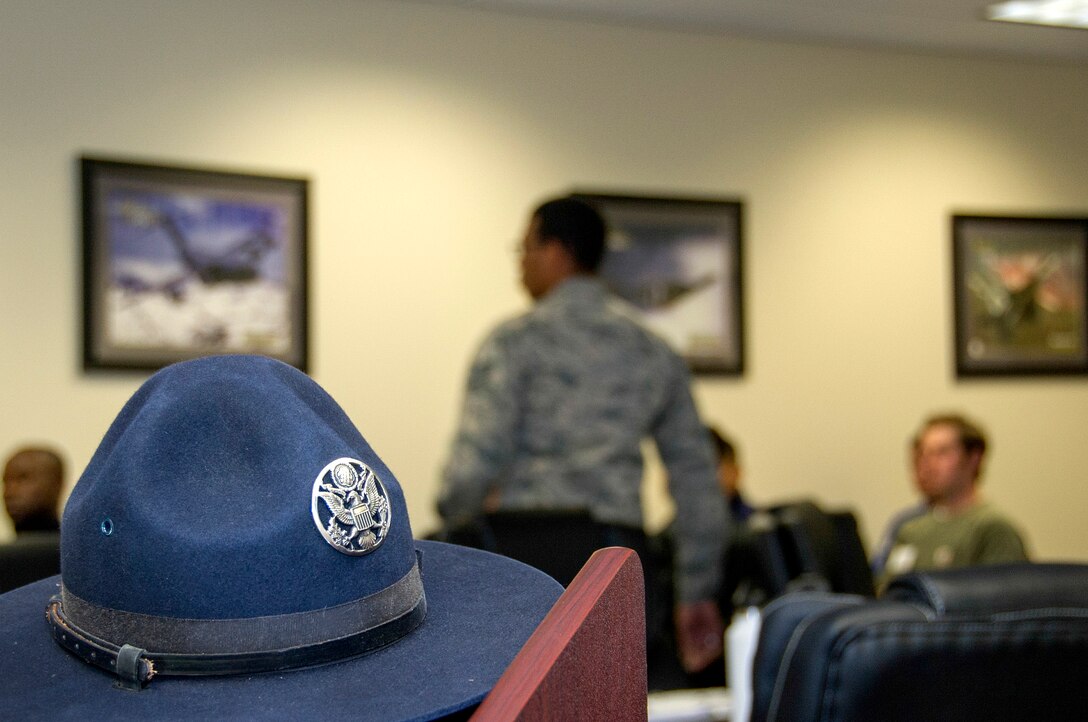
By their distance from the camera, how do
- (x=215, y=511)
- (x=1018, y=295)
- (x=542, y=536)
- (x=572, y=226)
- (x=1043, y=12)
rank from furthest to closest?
(x=1018, y=295) < (x=1043, y=12) < (x=572, y=226) < (x=542, y=536) < (x=215, y=511)

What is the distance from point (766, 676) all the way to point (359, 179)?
11.3ft

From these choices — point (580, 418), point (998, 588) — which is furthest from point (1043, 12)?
point (998, 588)

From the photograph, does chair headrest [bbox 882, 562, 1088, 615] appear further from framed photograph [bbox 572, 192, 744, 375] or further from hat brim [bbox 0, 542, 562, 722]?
framed photograph [bbox 572, 192, 744, 375]

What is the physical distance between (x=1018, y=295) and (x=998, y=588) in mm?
4584

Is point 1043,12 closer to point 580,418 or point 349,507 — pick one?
point 580,418

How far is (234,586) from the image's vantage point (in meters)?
0.62

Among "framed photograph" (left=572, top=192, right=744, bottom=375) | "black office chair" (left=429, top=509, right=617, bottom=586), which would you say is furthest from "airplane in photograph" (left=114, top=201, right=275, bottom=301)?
"black office chair" (left=429, top=509, right=617, bottom=586)

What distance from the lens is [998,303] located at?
16.9ft

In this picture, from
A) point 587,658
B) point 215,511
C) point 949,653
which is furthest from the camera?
point 949,653

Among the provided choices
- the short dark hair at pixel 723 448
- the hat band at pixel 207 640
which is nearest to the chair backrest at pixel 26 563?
the hat band at pixel 207 640

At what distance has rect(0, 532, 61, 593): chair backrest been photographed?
1.23 metres

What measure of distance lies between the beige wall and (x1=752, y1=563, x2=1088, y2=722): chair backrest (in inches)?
127

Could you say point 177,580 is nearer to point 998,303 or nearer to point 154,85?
point 154,85

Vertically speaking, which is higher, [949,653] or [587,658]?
[587,658]
